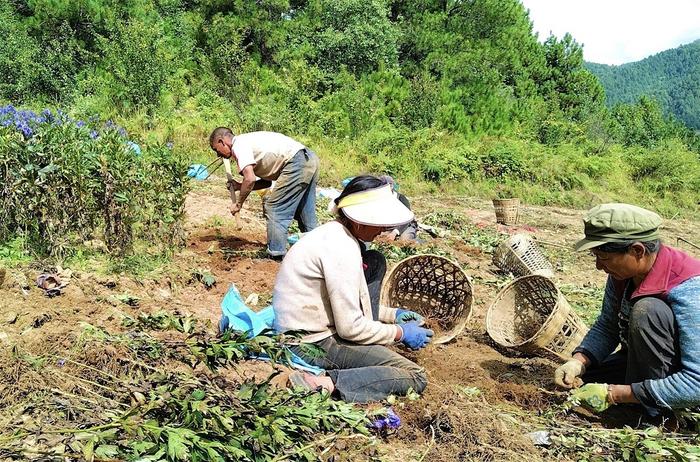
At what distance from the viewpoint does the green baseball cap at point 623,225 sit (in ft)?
8.34

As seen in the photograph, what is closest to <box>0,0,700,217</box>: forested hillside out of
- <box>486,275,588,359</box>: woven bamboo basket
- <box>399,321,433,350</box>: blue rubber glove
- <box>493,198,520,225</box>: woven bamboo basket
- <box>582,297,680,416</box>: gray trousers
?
<box>493,198,520,225</box>: woven bamboo basket

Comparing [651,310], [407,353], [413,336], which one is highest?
[651,310]

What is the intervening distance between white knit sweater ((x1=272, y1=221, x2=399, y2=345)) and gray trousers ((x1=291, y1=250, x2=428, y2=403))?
0.18ft

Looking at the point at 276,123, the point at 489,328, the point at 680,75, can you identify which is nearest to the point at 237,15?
the point at 276,123

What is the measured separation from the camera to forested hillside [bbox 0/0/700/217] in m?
12.6

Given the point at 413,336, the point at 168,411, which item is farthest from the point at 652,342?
the point at 168,411

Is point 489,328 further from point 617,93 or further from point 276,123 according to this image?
point 617,93

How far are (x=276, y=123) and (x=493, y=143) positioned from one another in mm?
5418

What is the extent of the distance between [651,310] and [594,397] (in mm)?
449

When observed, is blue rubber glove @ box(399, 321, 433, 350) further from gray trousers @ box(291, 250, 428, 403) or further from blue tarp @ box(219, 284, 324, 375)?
blue tarp @ box(219, 284, 324, 375)

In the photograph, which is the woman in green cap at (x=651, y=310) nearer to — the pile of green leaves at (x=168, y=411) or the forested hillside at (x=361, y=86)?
the pile of green leaves at (x=168, y=411)

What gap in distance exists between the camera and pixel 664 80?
5591 inches

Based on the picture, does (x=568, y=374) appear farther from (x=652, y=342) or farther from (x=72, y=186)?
(x=72, y=186)

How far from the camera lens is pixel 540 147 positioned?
605 inches
